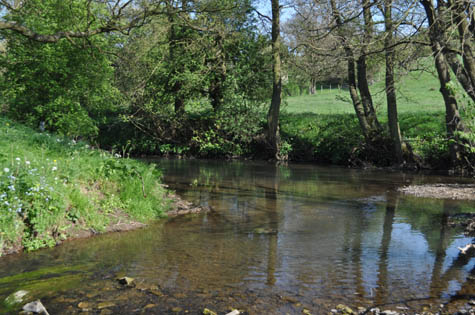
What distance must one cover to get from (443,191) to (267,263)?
899 cm

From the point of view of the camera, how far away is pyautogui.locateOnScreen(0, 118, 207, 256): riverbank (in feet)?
24.5

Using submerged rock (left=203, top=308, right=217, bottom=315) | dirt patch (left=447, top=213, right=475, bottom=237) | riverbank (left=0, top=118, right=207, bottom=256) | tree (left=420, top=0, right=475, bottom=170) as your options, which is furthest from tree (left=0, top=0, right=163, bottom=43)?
dirt patch (left=447, top=213, right=475, bottom=237)

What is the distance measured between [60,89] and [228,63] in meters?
13.7

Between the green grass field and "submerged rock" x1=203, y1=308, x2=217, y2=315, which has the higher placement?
the green grass field

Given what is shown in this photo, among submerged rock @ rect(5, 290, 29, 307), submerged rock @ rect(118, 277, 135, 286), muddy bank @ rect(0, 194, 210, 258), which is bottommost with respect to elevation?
submerged rock @ rect(5, 290, 29, 307)

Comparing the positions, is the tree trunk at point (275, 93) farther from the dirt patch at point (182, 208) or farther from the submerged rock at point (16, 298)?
the submerged rock at point (16, 298)

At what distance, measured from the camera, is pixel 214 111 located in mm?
26391

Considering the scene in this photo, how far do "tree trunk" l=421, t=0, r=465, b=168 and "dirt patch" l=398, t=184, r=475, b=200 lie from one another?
4.96ft

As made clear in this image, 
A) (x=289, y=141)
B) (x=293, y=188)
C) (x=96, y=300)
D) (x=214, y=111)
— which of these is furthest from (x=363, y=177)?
(x=96, y=300)

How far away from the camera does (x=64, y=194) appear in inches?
323

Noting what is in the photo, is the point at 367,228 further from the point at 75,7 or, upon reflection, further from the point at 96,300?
the point at 75,7

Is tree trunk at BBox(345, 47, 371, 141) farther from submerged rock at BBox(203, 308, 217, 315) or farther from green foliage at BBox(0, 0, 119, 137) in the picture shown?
submerged rock at BBox(203, 308, 217, 315)

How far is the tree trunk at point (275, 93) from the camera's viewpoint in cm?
2447

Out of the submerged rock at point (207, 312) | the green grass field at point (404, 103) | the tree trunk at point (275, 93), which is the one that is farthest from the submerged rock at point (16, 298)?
the green grass field at point (404, 103)
